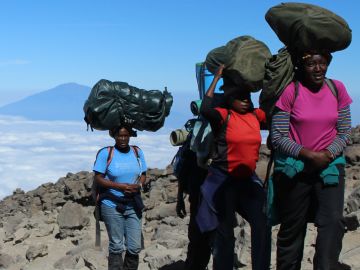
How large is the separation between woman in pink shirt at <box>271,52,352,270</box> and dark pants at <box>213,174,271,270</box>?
1.51ft

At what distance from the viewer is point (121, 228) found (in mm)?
5918

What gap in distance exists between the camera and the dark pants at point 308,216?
13.7ft

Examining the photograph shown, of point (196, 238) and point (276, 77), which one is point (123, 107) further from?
point (276, 77)

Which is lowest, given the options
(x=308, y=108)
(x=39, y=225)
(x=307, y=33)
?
(x=39, y=225)

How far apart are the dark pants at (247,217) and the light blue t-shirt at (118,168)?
4.80ft

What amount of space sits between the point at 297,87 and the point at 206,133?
0.95 meters

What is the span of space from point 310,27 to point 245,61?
62cm

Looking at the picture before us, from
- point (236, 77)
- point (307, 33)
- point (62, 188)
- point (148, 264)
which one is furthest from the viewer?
point (62, 188)

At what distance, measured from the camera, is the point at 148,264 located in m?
7.05

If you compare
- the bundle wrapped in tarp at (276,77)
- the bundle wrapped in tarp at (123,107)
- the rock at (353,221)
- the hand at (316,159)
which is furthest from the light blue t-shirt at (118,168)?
the rock at (353,221)

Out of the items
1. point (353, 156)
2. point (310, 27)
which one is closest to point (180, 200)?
point (310, 27)

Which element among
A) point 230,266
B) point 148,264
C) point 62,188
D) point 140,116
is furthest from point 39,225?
point 230,266

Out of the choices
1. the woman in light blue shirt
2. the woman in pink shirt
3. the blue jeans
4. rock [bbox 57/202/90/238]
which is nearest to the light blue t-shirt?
the woman in light blue shirt

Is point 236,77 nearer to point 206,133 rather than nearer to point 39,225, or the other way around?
point 206,133
